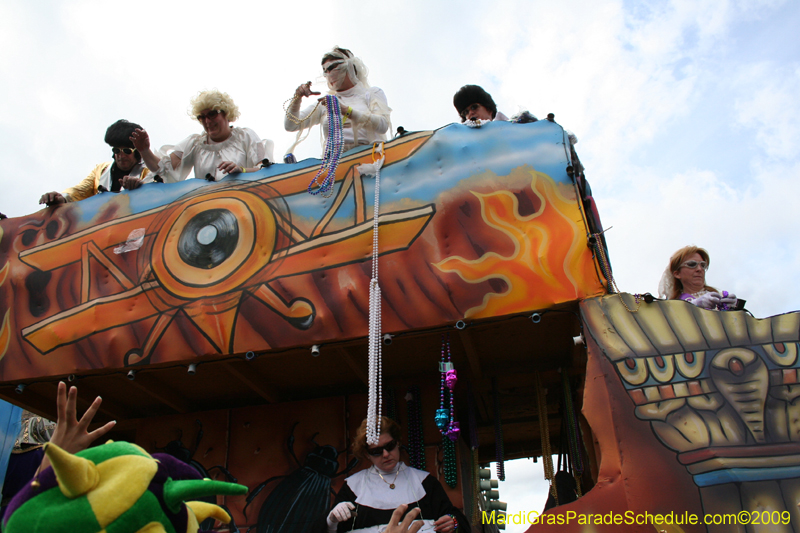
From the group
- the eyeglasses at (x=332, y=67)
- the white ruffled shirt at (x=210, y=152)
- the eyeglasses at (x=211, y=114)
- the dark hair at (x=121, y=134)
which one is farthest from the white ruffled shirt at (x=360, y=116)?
the dark hair at (x=121, y=134)

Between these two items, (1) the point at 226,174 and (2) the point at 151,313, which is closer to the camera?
(2) the point at 151,313

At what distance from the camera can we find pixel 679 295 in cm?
400

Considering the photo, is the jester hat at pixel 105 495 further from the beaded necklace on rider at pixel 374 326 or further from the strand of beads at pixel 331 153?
the strand of beads at pixel 331 153

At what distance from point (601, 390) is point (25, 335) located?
13.7ft

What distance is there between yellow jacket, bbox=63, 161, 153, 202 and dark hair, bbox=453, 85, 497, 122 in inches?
117

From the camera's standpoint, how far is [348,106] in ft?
15.7

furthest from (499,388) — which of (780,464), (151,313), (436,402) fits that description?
(151,313)

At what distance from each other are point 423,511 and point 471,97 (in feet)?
10.6

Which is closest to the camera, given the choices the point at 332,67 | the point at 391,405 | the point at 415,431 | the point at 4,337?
the point at 415,431

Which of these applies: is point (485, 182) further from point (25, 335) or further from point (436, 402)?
point (25, 335)

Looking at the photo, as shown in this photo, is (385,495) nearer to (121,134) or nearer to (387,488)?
(387,488)

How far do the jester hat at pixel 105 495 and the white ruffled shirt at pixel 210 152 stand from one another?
12.5 feet

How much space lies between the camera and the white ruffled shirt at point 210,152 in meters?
5.42

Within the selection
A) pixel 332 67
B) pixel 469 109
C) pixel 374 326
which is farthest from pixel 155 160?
pixel 374 326
